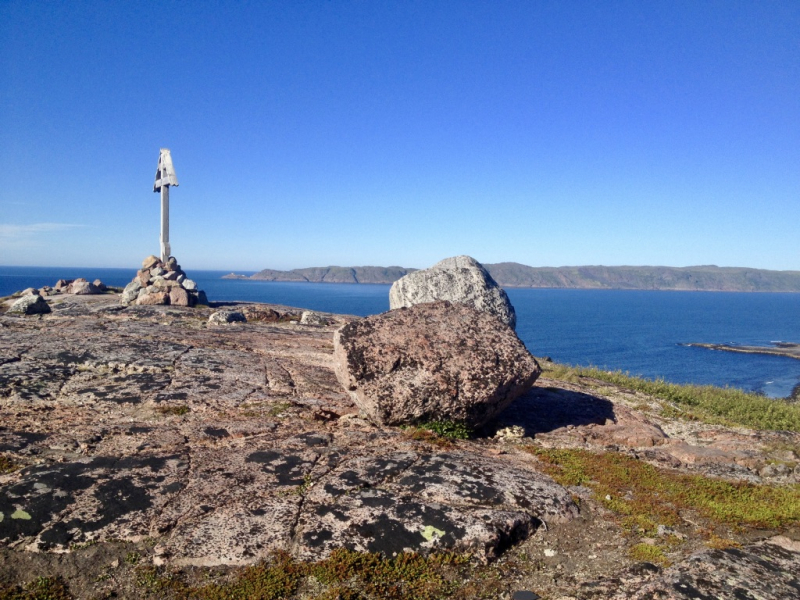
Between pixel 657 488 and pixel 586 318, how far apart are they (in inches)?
5076

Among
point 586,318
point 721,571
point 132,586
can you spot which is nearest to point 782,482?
point 721,571

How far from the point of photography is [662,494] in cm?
798

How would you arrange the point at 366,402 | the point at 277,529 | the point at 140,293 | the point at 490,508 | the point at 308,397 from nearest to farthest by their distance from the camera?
the point at 277,529 < the point at 490,508 < the point at 366,402 < the point at 308,397 < the point at 140,293

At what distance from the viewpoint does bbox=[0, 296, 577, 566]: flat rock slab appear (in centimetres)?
608

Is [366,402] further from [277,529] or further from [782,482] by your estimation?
[782,482]

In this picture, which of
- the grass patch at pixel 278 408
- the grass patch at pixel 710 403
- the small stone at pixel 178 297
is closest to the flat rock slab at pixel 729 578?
the grass patch at pixel 278 408

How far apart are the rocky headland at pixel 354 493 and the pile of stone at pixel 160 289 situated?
40.9 ft

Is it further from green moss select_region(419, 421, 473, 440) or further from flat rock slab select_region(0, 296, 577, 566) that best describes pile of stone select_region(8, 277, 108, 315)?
green moss select_region(419, 421, 473, 440)

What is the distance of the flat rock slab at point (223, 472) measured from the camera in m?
6.08

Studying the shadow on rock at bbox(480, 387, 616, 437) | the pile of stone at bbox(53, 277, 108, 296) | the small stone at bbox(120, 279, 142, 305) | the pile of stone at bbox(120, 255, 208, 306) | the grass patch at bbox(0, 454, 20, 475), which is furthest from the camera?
the pile of stone at bbox(53, 277, 108, 296)

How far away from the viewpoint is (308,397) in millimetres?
12039

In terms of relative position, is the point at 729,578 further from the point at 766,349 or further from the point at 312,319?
the point at 766,349

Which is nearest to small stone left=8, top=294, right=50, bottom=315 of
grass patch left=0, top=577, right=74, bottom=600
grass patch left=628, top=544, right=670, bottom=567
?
grass patch left=0, top=577, right=74, bottom=600

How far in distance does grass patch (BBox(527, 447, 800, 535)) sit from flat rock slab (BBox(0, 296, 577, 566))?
2.42 ft
